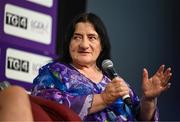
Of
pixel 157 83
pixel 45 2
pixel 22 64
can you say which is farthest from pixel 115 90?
pixel 45 2

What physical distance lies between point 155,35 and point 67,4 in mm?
743

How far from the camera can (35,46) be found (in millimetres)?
3730

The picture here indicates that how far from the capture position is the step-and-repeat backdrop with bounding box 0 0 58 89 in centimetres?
354

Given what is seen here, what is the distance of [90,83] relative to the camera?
8.67 ft

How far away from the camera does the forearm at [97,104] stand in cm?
248

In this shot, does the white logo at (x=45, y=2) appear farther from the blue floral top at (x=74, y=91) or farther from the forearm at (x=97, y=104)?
the forearm at (x=97, y=104)

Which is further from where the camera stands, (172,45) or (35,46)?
(172,45)

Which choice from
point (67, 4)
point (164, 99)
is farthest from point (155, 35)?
point (67, 4)

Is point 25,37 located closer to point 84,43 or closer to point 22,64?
point 22,64

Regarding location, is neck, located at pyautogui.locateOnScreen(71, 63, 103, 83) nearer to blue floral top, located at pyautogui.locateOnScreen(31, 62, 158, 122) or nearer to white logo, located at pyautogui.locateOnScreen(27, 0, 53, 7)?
blue floral top, located at pyautogui.locateOnScreen(31, 62, 158, 122)

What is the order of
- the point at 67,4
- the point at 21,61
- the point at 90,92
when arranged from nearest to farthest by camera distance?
the point at 90,92 → the point at 21,61 → the point at 67,4

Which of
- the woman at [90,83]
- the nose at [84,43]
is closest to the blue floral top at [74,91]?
the woman at [90,83]

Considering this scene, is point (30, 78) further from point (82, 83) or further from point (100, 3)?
point (82, 83)

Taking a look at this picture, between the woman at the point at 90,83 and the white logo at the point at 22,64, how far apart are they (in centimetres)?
85
